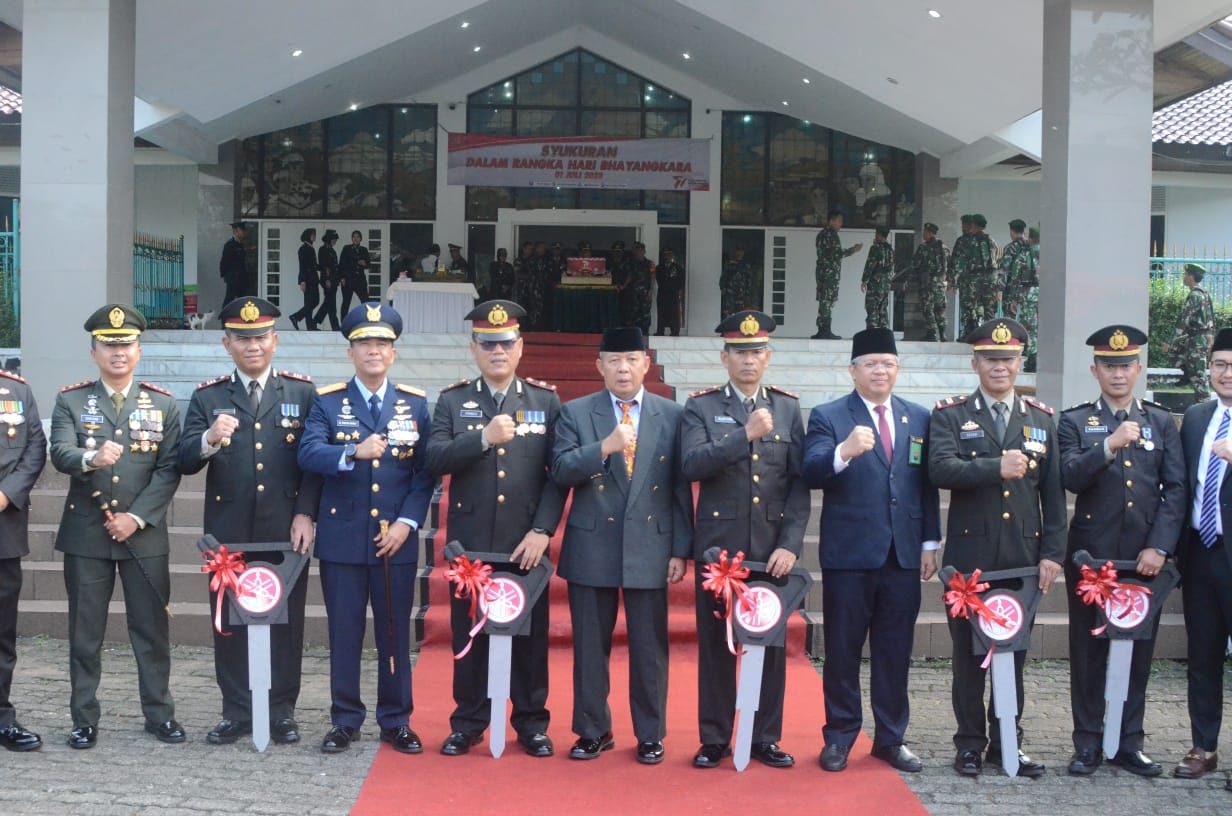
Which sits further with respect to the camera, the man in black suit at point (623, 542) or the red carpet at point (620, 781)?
the man in black suit at point (623, 542)

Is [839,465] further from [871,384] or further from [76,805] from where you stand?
[76,805]

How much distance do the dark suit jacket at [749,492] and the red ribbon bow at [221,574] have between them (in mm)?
1899

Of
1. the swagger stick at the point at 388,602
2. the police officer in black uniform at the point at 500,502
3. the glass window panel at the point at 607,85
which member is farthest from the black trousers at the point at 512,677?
the glass window panel at the point at 607,85

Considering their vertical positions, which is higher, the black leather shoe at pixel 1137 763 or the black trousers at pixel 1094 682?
the black trousers at pixel 1094 682

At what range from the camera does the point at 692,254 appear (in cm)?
2089

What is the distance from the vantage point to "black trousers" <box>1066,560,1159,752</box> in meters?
4.97

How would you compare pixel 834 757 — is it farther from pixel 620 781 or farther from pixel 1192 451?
pixel 1192 451

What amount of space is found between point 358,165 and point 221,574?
16646 millimetres

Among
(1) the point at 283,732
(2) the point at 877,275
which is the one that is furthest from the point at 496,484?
(2) the point at 877,275

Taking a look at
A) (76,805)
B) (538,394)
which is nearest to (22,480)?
(76,805)

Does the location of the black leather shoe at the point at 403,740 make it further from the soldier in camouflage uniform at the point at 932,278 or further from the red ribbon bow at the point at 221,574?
the soldier in camouflage uniform at the point at 932,278

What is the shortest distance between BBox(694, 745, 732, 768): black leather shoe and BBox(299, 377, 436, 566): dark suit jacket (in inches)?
57.5

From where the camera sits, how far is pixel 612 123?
2073 centimetres

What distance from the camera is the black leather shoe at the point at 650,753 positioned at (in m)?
4.93
